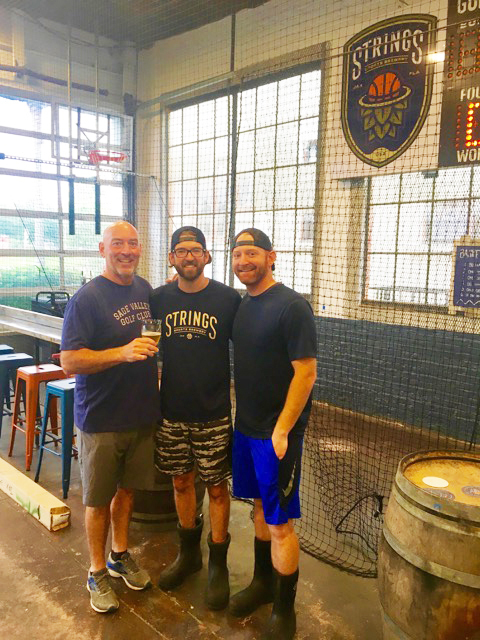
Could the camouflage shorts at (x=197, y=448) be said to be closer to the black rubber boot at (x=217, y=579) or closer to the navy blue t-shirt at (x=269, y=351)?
the navy blue t-shirt at (x=269, y=351)

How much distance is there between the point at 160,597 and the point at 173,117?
6.17 metres

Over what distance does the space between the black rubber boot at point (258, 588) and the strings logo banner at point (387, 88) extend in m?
3.56

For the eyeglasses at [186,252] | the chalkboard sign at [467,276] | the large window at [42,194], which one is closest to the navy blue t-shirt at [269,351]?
the eyeglasses at [186,252]

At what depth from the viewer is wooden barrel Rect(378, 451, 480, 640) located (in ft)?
4.65

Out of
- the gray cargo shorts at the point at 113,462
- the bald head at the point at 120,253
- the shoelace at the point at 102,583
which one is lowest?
the shoelace at the point at 102,583

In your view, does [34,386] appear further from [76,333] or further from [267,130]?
[267,130]

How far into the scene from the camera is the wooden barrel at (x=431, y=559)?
1.42 m

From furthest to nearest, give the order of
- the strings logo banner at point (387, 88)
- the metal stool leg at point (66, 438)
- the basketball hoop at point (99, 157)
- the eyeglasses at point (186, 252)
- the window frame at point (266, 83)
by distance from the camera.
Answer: the basketball hoop at point (99, 157) → the window frame at point (266, 83) → the strings logo banner at point (387, 88) → the metal stool leg at point (66, 438) → the eyeglasses at point (186, 252)

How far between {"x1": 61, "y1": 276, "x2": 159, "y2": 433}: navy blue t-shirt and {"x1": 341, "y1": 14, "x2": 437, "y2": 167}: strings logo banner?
3.16 metres

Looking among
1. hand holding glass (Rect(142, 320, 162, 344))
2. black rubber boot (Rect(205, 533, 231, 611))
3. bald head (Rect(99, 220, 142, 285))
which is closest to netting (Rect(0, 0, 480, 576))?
black rubber boot (Rect(205, 533, 231, 611))

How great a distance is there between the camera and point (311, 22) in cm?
500

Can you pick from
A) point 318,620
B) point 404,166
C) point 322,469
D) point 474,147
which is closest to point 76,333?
point 318,620

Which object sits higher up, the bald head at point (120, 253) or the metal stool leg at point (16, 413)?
the bald head at point (120, 253)

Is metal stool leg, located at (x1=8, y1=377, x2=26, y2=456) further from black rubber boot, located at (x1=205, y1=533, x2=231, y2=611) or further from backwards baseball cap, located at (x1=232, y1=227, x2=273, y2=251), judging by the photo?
backwards baseball cap, located at (x1=232, y1=227, x2=273, y2=251)
